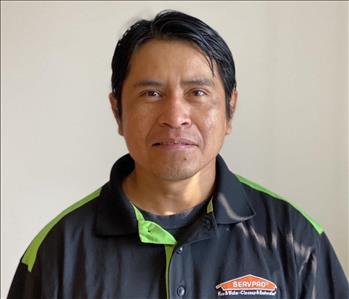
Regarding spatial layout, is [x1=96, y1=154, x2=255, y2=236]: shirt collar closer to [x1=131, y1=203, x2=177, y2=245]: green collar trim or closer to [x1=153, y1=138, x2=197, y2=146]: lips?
[x1=131, y1=203, x2=177, y2=245]: green collar trim

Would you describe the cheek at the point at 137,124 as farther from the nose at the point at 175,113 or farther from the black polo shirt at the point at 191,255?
the black polo shirt at the point at 191,255

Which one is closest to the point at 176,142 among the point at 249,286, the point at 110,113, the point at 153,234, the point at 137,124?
the point at 137,124

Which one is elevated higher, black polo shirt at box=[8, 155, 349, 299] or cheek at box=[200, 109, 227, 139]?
cheek at box=[200, 109, 227, 139]

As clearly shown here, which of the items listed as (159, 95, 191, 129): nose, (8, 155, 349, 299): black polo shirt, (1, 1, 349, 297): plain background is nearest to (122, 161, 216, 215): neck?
(8, 155, 349, 299): black polo shirt

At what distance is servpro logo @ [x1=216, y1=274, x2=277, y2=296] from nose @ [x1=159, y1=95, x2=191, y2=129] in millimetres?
340

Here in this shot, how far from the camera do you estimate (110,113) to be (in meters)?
1.58

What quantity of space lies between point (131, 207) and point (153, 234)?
8 centimetres

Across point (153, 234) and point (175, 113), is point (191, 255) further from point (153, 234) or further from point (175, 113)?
point (175, 113)

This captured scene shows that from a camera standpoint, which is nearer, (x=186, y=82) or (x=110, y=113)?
(x=186, y=82)

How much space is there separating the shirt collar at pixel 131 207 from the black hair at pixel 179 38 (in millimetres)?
180

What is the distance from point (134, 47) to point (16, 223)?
0.91 meters

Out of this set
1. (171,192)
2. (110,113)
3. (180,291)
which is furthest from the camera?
(110,113)

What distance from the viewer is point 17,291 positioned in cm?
110

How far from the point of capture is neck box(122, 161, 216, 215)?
1067mm
